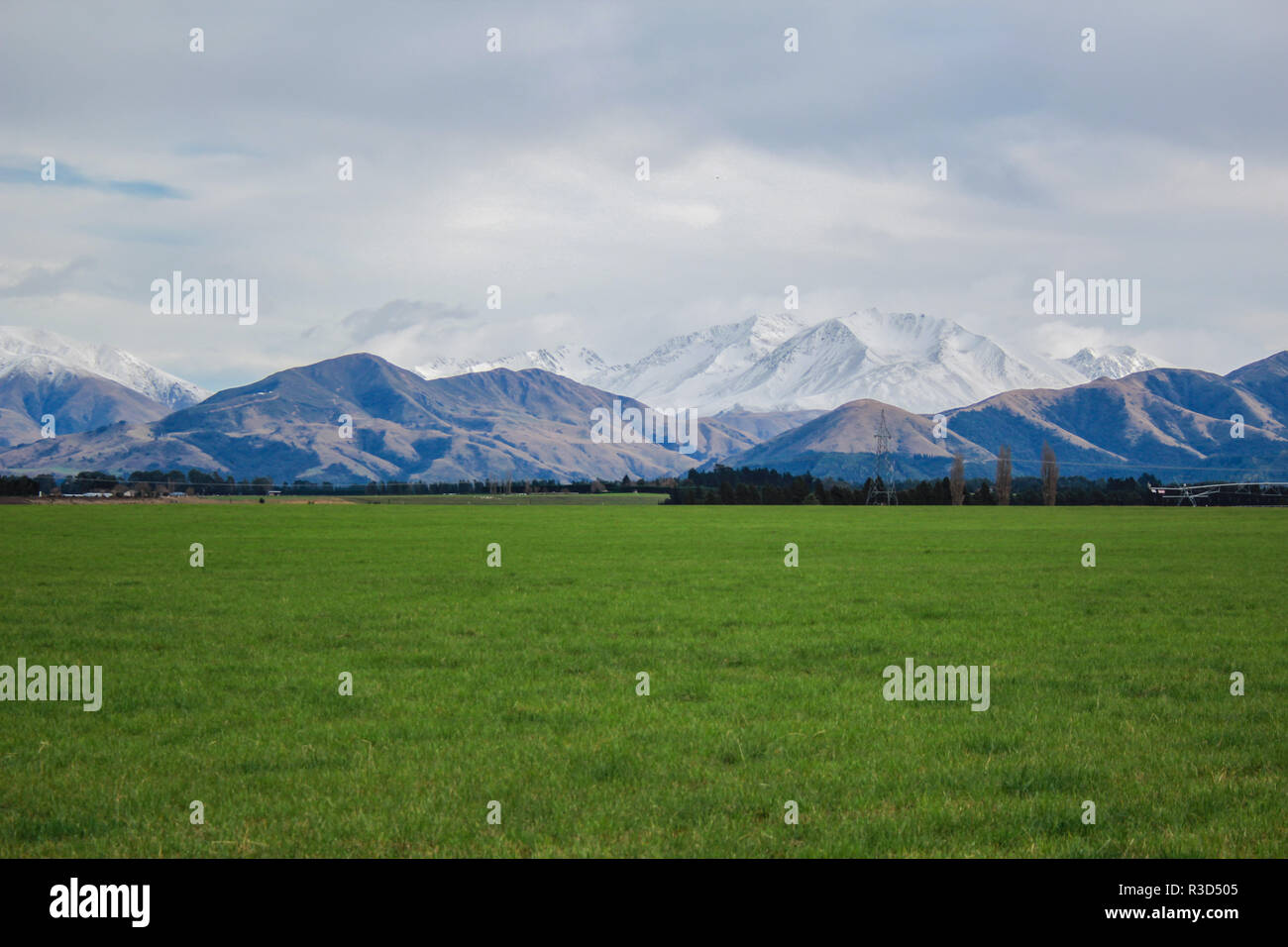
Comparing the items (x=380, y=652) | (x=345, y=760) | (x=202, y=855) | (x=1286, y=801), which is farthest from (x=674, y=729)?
(x=380, y=652)

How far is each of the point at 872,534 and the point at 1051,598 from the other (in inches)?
1766

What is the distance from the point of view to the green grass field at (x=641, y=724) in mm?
11242

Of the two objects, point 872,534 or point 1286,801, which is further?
point 872,534

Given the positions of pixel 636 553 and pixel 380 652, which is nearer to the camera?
pixel 380 652

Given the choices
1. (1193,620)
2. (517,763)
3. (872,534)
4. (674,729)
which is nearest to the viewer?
(517,763)

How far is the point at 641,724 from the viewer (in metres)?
16.0

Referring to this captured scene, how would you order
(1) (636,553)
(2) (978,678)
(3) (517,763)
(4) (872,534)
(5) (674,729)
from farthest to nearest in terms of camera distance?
(4) (872,534) → (1) (636,553) → (2) (978,678) → (5) (674,729) → (3) (517,763)

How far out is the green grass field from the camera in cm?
1124

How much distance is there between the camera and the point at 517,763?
44.8ft
